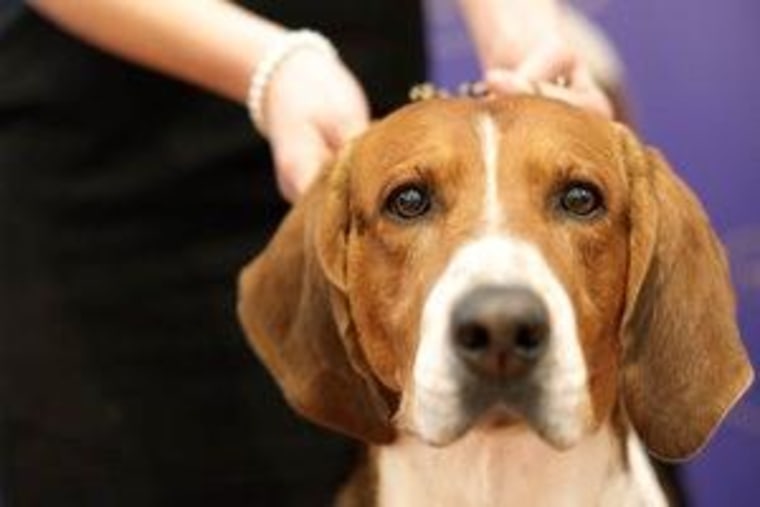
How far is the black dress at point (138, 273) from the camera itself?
2.07 m

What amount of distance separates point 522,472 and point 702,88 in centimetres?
135

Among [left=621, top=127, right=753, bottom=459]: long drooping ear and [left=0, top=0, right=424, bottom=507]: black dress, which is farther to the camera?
[left=0, top=0, right=424, bottom=507]: black dress

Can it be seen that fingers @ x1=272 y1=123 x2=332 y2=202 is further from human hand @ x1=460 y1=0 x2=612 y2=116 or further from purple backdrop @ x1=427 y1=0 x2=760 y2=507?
Result: purple backdrop @ x1=427 y1=0 x2=760 y2=507

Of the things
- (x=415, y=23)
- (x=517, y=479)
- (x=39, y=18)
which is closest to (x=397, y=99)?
(x=415, y=23)

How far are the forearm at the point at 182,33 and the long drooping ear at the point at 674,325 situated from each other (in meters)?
0.48

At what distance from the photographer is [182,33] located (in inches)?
76.4

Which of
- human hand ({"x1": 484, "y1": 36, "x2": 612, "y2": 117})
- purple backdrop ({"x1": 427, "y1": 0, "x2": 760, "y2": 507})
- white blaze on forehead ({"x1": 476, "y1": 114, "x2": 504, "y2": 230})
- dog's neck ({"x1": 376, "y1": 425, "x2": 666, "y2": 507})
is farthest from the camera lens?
purple backdrop ({"x1": 427, "y1": 0, "x2": 760, "y2": 507})

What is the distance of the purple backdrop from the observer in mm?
2871

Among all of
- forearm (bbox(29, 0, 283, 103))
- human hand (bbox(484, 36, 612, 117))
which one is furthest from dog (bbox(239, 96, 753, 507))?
forearm (bbox(29, 0, 283, 103))

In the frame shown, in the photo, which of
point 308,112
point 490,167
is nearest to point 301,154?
point 308,112

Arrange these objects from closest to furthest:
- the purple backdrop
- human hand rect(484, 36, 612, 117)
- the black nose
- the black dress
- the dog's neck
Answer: the black nose, the dog's neck, human hand rect(484, 36, 612, 117), the black dress, the purple backdrop

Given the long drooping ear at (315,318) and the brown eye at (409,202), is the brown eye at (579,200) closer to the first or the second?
the brown eye at (409,202)

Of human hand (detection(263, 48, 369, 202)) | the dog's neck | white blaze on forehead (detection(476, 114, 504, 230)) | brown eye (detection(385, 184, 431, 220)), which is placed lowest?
the dog's neck

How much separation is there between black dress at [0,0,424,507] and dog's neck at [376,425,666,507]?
0.41 meters
